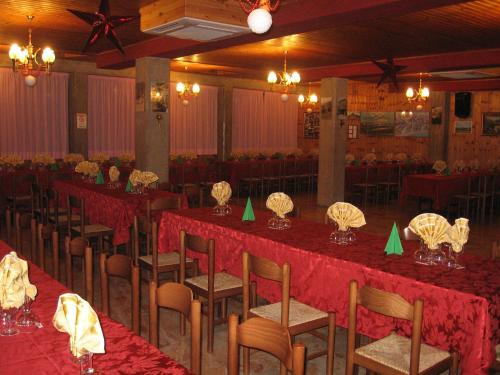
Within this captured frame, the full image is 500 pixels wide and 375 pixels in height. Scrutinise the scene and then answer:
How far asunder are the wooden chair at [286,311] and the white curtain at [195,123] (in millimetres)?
10722

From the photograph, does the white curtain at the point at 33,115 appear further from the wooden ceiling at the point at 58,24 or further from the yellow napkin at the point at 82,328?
the yellow napkin at the point at 82,328

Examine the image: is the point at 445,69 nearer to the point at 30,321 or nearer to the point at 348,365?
Answer: the point at 348,365

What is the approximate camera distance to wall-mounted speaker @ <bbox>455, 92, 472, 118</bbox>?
14172 millimetres

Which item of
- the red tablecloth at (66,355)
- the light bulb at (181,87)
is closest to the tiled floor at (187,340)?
the red tablecloth at (66,355)

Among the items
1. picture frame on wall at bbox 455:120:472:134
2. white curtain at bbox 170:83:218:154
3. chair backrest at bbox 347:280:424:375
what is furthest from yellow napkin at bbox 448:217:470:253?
picture frame on wall at bbox 455:120:472:134

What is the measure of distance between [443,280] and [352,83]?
13.9m

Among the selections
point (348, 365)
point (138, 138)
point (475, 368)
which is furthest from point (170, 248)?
point (138, 138)

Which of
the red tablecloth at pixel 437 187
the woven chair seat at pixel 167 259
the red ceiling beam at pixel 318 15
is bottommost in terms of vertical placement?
the woven chair seat at pixel 167 259

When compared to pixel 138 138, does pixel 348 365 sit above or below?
below

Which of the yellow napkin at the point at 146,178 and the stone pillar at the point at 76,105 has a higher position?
the stone pillar at the point at 76,105

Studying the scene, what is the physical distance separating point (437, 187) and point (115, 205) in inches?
242

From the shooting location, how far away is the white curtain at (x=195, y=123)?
45.0ft

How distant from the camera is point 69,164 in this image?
9.86m

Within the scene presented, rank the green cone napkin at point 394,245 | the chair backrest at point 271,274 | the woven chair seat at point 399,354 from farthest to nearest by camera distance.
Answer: the green cone napkin at point 394,245
the chair backrest at point 271,274
the woven chair seat at point 399,354
